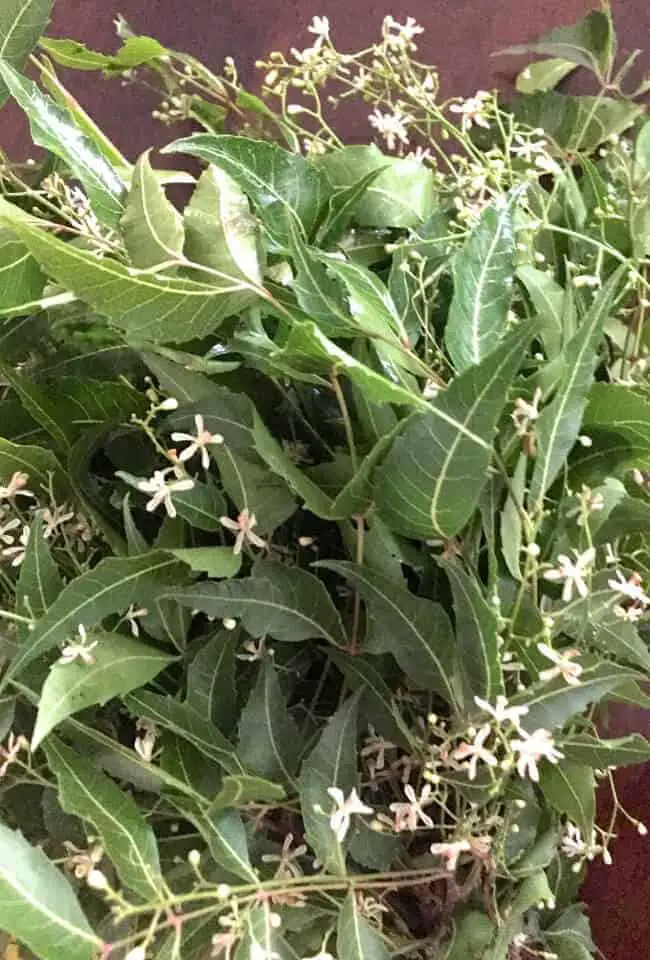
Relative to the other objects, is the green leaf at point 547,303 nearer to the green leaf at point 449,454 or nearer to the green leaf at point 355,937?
the green leaf at point 449,454

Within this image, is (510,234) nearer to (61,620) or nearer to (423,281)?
(423,281)

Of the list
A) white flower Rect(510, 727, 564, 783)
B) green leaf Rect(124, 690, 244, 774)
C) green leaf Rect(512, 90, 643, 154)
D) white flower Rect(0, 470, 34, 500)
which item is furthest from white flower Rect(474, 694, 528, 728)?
green leaf Rect(512, 90, 643, 154)

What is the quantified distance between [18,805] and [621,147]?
453 mm

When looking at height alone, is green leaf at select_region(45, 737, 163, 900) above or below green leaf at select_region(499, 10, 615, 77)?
below

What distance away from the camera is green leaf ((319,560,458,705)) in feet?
1.26

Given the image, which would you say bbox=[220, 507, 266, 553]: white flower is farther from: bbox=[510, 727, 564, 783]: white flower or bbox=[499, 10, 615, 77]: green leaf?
bbox=[499, 10, 615, 77]: green leaf

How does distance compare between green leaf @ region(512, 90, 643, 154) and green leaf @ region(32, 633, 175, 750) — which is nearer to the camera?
green leaf @ region(32, 633, 175, 750)

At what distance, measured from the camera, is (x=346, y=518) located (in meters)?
0.39

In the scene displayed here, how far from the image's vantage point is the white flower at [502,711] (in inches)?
13.9

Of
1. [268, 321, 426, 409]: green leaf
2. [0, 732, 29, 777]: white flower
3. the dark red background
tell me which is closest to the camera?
[268, 321, 426, 409]: green leaf

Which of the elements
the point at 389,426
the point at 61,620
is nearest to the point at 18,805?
the point at 61,620

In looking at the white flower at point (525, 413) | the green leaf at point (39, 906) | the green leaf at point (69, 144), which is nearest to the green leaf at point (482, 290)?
the white flower at point (525, 413)

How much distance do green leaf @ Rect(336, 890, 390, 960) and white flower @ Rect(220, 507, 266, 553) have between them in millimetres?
143

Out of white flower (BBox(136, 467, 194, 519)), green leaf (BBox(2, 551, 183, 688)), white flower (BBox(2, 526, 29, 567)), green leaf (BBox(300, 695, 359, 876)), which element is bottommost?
green leaf (BBox(300, 695, 359, 876))
